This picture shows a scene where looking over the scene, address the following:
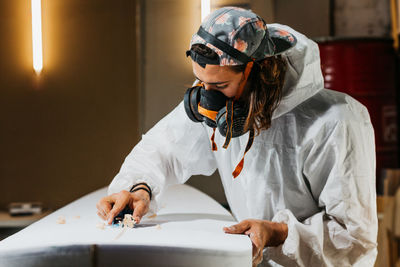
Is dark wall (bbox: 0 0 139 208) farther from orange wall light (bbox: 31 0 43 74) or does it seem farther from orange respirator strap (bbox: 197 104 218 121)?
orange respirator strap (bbox: 197 104 218 121)

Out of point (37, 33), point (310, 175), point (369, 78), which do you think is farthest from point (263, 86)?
point (37, 33)

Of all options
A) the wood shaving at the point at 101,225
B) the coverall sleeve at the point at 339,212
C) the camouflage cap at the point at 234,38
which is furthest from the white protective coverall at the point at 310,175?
the wood shaving at the point at 101,225

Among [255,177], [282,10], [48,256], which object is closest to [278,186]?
[255,177]

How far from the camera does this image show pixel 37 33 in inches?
72.7

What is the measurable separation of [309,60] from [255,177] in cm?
36

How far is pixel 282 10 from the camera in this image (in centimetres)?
177

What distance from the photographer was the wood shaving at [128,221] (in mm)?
1090

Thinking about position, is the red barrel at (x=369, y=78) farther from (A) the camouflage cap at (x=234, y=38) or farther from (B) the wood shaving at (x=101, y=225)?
(B) the wood shaving at (x=101, y=225)

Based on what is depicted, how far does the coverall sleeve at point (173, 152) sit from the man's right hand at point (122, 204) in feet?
0.45

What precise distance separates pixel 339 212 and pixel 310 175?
4.9 inches

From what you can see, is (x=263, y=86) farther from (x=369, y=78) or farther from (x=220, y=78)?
(x=369, y=78)

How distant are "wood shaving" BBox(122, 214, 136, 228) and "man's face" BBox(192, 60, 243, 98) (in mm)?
378

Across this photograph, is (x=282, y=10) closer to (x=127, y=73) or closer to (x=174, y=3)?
(x=174, y=3)

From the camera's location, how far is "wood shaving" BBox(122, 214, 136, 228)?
3.58 ft
